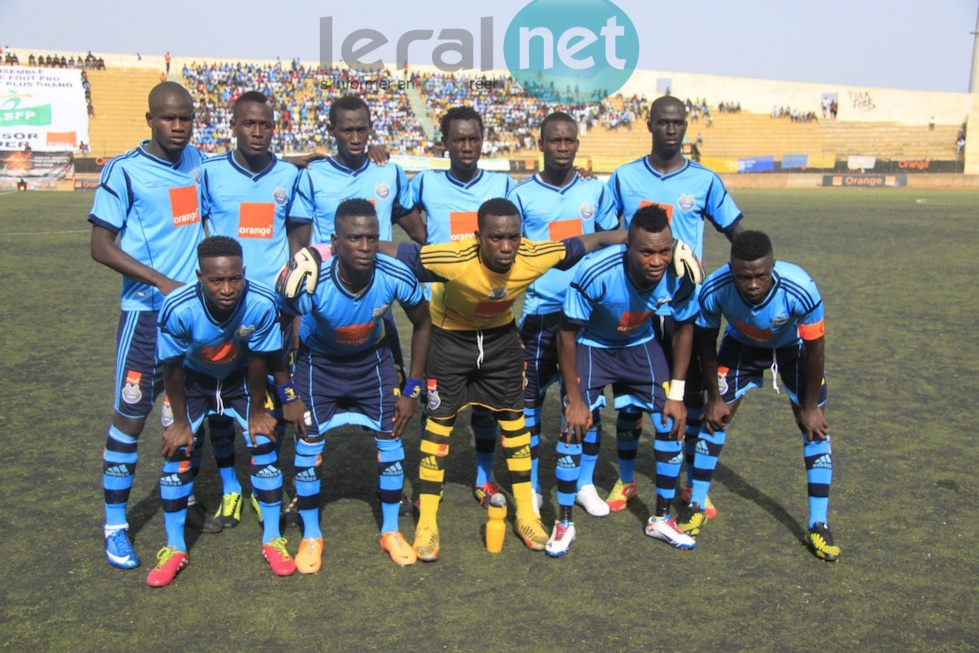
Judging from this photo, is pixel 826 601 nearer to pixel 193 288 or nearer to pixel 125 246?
pixel 193 288

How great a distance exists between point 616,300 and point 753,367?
40.4 inches

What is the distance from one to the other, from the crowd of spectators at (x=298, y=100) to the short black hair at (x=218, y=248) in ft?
139

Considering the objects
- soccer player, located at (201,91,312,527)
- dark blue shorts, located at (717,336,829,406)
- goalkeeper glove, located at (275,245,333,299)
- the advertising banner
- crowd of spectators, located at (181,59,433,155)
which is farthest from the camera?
crowd of spectators, located at (181,59,433,155)

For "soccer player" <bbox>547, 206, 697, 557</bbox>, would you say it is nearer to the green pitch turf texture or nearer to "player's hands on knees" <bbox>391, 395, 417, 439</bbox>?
the green pitch turf texture

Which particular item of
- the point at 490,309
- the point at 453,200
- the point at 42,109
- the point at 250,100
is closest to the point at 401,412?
the point at 490,309

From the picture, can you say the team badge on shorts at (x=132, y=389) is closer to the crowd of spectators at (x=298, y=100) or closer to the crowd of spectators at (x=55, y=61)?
the crowd of spectators at (x=298, y=100)

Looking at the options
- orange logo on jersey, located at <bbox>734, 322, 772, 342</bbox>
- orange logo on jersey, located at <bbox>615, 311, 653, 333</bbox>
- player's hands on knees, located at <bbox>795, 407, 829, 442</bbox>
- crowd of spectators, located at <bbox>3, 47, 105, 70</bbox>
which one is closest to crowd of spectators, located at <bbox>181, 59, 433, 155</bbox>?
crowd of spectators, located at <bbox>3, 47, 105, 70</bbox>

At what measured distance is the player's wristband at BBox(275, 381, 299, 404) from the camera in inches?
205

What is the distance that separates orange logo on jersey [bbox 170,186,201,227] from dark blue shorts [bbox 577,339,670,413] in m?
2.66

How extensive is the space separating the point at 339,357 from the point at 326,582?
1352 millimetres

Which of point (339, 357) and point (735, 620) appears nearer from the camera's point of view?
point (735, 620)

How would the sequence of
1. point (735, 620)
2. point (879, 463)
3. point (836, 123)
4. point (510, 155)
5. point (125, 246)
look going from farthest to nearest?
1. point (836, 123)
2. point (510, 155)
3. point (879, 463)
4. point (125, 246)
5. point (735, 620)

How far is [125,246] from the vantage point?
17.5ft

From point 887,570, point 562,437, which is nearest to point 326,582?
point 562,437
